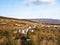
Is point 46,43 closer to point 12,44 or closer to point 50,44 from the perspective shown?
point 50,44

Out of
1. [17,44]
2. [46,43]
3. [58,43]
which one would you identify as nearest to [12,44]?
[17,44]

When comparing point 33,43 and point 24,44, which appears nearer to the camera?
point 33,43

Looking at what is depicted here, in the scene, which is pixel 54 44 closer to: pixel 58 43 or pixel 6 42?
pixel 58 43

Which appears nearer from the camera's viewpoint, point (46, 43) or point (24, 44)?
point (46, 43)

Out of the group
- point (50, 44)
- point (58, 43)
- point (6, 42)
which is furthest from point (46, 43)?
point (6, 42)

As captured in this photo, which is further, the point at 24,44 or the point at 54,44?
the point at 24,44

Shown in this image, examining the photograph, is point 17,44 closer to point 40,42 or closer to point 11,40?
point 11,40

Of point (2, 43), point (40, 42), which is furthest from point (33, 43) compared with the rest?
point (2, 43)
